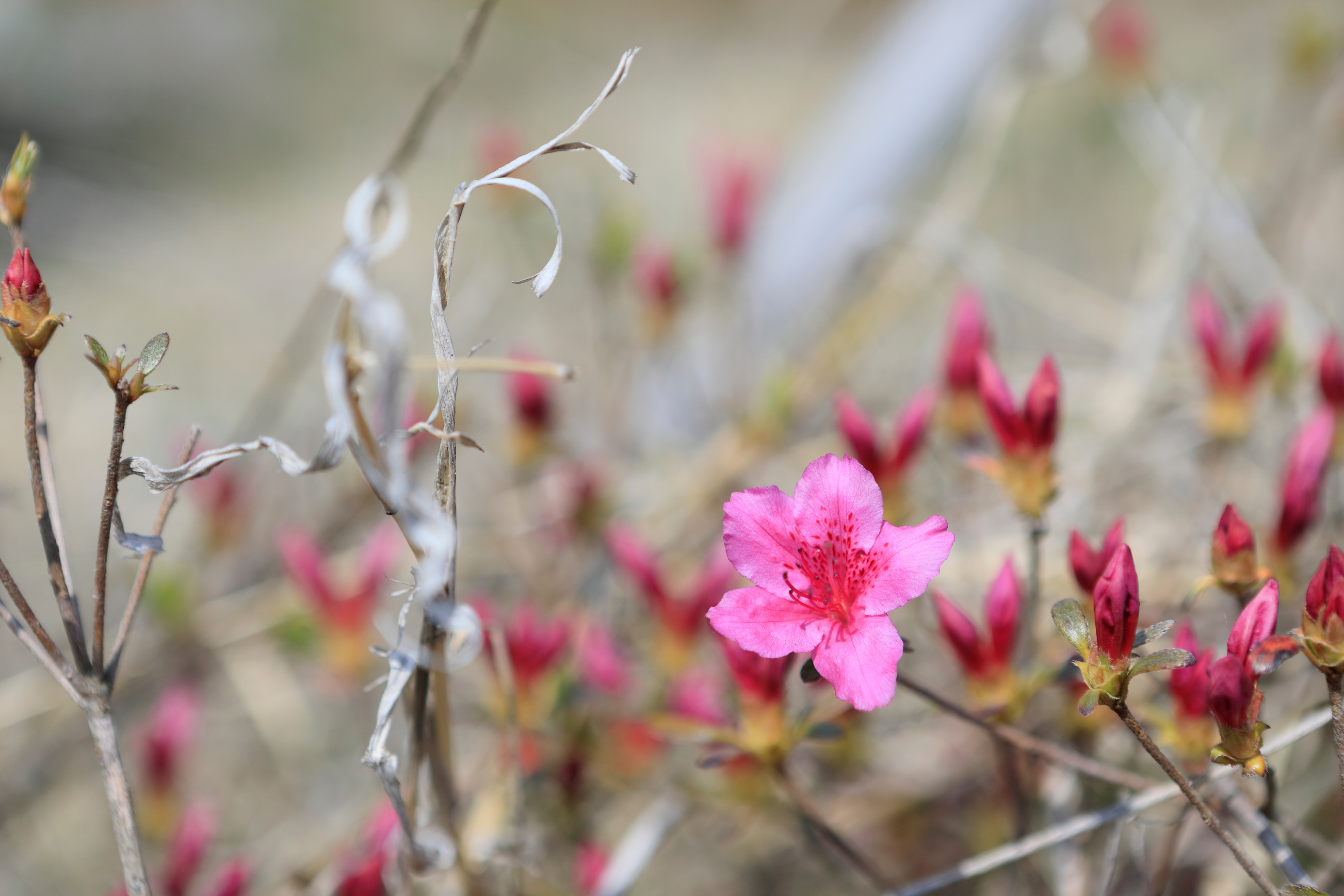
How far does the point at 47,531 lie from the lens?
0.84 m

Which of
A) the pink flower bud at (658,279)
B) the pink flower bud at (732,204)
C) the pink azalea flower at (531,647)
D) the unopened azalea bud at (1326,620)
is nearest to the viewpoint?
the unopened azalea bud at (1326,620)

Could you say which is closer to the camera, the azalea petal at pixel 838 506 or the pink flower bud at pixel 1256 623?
the pink flower bud at pixel 1256 623

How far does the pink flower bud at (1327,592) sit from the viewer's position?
0.76 m

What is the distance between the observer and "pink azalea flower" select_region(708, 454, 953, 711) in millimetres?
823

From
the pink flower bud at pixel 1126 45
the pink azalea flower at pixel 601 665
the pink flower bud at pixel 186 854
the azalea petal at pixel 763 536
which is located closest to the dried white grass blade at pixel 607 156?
the azalea petal at pixel 763 536

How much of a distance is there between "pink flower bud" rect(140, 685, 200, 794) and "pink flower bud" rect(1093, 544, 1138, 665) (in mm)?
1415

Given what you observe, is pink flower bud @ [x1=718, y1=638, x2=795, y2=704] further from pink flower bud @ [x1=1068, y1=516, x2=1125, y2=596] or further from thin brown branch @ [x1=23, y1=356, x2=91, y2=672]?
thin brown branch @ [x1=23, y1=356, x2=91, y2=672]

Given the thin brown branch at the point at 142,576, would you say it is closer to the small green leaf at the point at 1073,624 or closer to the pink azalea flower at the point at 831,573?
the pink azalea flower at the point at 831,573

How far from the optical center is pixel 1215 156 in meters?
2.59

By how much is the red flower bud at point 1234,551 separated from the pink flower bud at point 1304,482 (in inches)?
10.5

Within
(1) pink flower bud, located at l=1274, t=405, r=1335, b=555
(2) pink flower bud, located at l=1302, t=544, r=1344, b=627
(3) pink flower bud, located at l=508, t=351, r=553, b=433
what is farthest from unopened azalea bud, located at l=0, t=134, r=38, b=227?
(1) pink flower bud, located at l=1274, t=405, r=1335, b=555

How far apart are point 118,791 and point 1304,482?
1353 mm

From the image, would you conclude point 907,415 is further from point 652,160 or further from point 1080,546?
point 652,160

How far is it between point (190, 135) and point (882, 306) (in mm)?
4756
